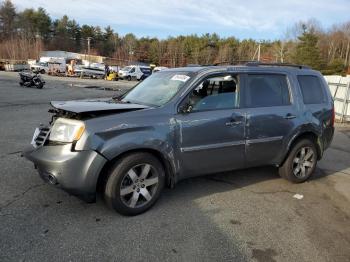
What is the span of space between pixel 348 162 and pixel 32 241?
22.0 feet

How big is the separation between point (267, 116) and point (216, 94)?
0.89 metres

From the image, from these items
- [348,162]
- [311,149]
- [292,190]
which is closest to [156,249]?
[292,190]

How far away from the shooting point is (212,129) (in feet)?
16.0

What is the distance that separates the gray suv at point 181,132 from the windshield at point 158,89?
0.02m

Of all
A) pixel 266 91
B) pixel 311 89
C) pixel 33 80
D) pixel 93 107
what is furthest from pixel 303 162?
pixel 33 80

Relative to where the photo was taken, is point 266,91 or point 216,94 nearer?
point 216,94

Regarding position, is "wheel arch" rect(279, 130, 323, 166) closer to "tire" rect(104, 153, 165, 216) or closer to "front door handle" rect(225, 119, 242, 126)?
"front door handle" rect(225, 119, 242, 126)

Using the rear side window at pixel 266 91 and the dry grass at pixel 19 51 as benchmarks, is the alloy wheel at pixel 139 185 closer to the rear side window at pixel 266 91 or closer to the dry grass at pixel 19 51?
the rear side window at pixel 266 91

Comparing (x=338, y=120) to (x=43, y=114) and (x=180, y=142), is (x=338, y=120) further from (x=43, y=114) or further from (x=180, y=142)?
(x=180, y=142)

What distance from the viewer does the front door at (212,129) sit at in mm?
4707

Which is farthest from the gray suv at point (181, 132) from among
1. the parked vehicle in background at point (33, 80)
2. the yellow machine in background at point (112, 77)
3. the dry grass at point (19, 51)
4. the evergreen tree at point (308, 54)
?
the dry grass at point (19, 51)

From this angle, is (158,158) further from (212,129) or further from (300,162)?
(300,162)

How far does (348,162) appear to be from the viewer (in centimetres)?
808

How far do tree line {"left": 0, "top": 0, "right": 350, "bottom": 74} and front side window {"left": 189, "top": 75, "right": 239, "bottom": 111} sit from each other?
68.4 metres
